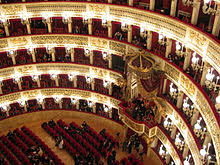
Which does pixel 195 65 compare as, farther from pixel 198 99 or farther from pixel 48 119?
pixel 48 119

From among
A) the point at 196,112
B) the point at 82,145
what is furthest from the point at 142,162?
the point at 196,112

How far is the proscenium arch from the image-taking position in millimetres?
21645

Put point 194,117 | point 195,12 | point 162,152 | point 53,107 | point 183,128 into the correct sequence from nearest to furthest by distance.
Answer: point 195,12 < point 194,117 < point 183,128 < point 162,152 < point 53,107

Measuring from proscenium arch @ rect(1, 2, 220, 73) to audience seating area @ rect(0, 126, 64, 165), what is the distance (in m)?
13.4

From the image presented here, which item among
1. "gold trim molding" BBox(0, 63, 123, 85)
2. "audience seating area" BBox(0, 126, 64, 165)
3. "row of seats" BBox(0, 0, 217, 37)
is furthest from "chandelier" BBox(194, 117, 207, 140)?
"audience seating area" BBox(0, 126, 64, 165)

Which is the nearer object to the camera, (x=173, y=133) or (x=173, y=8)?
(x=173, y=8)

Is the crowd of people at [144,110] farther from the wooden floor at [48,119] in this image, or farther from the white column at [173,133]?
the wooden floor at [48,119]

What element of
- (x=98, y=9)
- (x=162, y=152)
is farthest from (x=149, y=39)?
(x=162, y=152)

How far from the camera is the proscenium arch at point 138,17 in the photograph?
21.6 meters

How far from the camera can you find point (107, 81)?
36.3 metres

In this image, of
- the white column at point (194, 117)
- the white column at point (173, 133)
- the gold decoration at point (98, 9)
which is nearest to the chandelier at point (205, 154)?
the white column at point (194, 117)

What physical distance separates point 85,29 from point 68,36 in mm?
2232

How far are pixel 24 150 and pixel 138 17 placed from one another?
18643 millimetres

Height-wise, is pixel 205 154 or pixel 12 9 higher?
pixel 12 9
